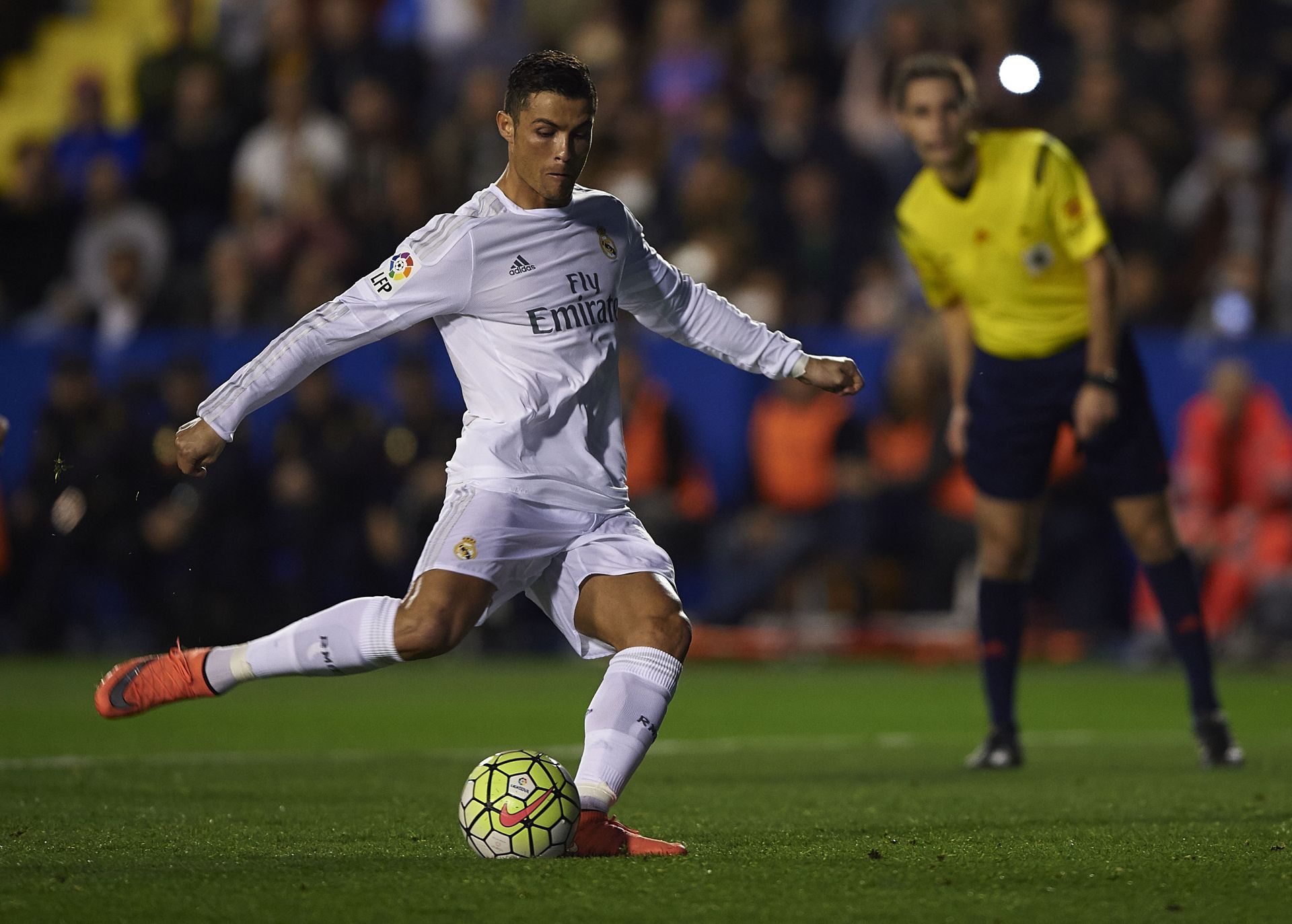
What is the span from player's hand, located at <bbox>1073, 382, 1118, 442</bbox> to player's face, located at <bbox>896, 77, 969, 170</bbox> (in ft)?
3.32

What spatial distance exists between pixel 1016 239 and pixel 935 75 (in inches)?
27.3

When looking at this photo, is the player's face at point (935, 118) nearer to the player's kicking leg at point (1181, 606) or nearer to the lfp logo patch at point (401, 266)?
the player's kicking leg at point (1181, 606)

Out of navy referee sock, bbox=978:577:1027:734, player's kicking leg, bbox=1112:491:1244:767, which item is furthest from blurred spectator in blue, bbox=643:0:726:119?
player's kicking leg, bbox=1112:491:1244:767

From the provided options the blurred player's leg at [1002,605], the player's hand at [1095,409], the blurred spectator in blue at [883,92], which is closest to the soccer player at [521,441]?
the player's hand at [1095,409]

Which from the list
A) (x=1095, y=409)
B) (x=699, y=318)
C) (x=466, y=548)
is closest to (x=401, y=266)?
(x=466, y=548)

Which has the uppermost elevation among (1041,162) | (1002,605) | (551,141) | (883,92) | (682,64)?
(682,64)

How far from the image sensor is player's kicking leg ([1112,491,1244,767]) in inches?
289

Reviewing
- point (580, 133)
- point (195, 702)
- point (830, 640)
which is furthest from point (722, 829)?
point (830, 640)

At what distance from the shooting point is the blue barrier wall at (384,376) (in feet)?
45.3

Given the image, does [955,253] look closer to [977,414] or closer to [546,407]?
[977,414]

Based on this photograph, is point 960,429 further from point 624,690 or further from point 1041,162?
point 624,690

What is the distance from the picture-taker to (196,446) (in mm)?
4977

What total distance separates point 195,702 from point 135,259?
515 cm

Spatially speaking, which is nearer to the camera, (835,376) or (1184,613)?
(835,376)
